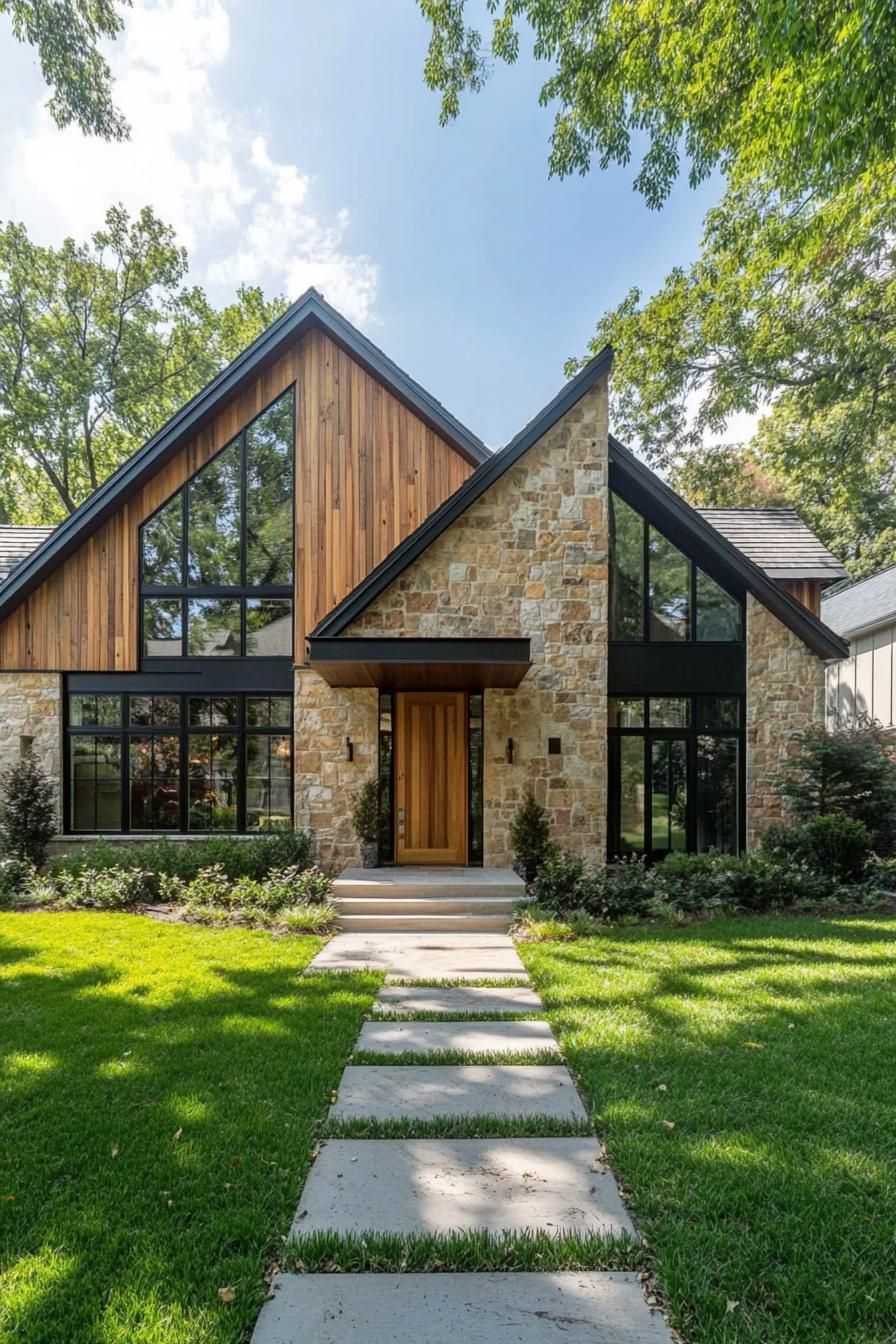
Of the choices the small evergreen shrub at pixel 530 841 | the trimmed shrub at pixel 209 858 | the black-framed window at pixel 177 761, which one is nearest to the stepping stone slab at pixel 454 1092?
the small evergreen shrub at pixel 530 841

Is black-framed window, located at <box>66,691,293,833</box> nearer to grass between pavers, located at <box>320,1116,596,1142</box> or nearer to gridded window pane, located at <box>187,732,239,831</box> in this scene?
gridded window pane, located at <box>187,732,239,831</box>

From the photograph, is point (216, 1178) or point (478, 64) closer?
point (216, 1178)

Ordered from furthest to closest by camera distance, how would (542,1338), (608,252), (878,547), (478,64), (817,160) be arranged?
1. (878,547)
2. (608,252)
3. (478,64)
4. (817,160)
5. (542,1338)

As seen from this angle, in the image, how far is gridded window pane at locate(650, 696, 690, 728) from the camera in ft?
33.6

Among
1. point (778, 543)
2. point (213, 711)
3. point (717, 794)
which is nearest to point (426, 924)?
point (213, 711)

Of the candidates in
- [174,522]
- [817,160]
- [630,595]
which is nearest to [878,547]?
[630,595]

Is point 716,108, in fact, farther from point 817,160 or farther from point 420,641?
point 420,641

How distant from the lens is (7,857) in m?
9.61

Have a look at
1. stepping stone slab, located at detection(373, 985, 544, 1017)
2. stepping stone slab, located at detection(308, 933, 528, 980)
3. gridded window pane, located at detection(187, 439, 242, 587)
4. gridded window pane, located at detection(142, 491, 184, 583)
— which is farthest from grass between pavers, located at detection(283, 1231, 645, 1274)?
gridded window pane, located at detection(142, 491, 184, 583)

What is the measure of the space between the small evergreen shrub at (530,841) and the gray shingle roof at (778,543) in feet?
20.7

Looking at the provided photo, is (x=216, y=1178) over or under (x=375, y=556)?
under

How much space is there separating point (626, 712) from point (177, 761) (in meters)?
7.14

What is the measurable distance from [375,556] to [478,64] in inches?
265

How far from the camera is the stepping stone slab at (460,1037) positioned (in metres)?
4.28
